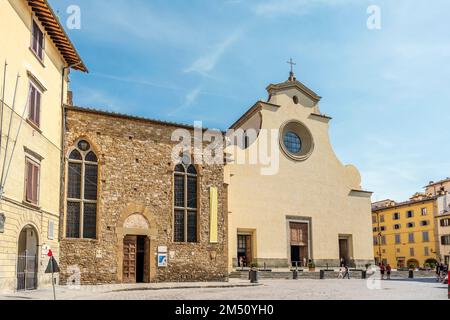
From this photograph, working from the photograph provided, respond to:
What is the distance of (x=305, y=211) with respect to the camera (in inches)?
1454

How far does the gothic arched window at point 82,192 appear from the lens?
22.2 m

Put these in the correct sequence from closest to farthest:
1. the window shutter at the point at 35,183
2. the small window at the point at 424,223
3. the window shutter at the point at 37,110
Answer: the window shutter at the point at 35,183 < the window shutter at the point at 37,110 < the small window at the point at 424,223

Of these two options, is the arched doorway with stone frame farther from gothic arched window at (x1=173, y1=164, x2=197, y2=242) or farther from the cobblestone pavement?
the cobblestone pavement

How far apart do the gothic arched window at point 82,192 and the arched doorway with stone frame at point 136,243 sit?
1426 mm

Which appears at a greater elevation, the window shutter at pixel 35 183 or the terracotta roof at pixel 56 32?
the terracotta roof at pixel 56 32

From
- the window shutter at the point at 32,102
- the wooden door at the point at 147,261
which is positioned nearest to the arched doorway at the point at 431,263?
the wooden door at the point at 147,261

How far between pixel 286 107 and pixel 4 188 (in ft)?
85.6

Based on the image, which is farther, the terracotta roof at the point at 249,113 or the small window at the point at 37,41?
the terracotta roof at the point at 249,113

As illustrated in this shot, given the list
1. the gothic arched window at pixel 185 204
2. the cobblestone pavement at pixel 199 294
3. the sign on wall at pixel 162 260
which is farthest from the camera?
the gothic arched window at pixel 185 204

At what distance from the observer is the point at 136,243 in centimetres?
2377

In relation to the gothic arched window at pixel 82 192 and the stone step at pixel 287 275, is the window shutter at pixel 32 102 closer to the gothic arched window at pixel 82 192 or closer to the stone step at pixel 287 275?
the gothic arched window at pixel 82 192

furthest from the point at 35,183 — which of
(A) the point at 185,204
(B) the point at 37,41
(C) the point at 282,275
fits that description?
(C) the point at 282,275

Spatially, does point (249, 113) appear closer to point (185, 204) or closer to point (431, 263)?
point (185, 204)
